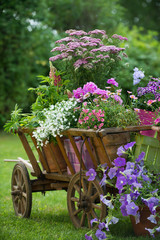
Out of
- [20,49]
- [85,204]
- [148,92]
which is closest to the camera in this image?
[85,204]

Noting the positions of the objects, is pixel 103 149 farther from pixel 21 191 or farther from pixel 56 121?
pixel 21 191

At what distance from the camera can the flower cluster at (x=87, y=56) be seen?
3.69 metres

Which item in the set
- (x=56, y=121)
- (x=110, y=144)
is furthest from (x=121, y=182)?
(x=56, y=121)

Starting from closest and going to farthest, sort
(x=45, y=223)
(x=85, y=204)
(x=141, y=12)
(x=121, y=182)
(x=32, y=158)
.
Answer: (x=121, y=182) < (x=85, y=204) < (x=45, y=223) < (x=32, y=158) < (x=141, y=12)

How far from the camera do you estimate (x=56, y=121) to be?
3.21m

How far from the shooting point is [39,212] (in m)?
4.08

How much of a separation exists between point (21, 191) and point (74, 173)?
772 mm

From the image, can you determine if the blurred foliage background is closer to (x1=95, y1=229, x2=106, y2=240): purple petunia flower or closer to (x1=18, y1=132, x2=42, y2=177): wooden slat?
(x1=18, y1=132, x2=42, y2=177): wooden slat

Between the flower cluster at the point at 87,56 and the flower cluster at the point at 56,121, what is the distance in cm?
46

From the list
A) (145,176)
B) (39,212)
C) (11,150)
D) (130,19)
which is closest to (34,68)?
(11,150)

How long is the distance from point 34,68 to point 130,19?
38.6 feet

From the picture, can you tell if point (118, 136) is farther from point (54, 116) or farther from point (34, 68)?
point (34, 68)

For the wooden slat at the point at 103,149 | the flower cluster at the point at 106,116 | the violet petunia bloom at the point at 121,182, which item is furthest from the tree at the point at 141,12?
the violet petunia bloom at the point at 121,182

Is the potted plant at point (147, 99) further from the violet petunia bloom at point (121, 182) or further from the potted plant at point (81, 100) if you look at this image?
the violet petunia bloom at point (121, 182)
